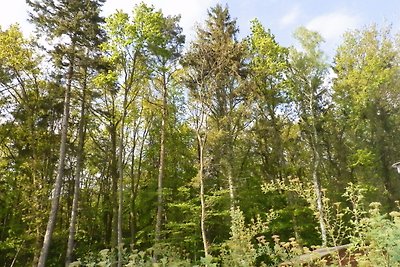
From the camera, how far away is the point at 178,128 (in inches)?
813

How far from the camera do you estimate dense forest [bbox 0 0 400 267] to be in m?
14.5

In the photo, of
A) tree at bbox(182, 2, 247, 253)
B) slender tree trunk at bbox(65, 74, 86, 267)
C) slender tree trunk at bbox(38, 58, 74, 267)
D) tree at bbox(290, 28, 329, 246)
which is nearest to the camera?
slender tree trunk at bbox(38, 58, 74, 267)

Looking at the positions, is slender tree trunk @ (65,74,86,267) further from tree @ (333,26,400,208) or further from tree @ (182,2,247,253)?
tree @ (333,26,400,208)

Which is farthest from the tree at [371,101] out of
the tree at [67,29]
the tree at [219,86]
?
the tree at [67,29]

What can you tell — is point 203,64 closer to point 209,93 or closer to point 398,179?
point 209,93

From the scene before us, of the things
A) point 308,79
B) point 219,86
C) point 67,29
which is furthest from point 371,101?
point 67,29

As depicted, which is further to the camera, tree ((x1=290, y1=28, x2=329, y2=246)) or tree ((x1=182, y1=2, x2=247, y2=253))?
tree ((x1=290, y1=28, x2=329, y2=246))

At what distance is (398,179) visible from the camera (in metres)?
18.9

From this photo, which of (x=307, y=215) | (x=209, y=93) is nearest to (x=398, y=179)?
(x=307, y=215)

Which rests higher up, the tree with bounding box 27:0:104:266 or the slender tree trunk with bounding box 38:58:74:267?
the tree with bounding box 27:0:104:266

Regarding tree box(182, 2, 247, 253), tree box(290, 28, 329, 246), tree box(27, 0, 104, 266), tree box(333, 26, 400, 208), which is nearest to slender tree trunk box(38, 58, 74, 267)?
tree box(27, 0, 104, 266)

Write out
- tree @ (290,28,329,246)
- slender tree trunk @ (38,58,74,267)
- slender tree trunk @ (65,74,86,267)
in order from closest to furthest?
slender tree trunk @ (38,58,74,267), slender tree trunk @ (65,74,86,267), tree @ (290,28,329,246)

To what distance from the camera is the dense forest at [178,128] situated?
14453mm

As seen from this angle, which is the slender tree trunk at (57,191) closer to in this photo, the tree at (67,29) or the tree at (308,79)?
the tree at (67,29)
